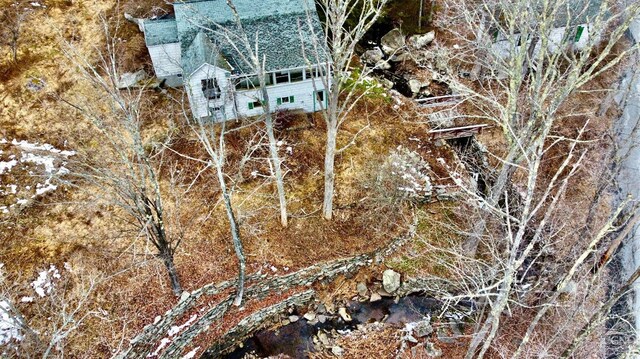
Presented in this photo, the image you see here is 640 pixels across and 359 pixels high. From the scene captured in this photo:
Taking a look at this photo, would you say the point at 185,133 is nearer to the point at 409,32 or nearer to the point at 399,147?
the point at 399,147

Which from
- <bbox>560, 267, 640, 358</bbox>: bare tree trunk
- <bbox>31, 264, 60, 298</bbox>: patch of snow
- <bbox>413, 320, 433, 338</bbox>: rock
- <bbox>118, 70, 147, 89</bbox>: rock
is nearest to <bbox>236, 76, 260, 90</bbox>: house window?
<bbox>118, 70, 147, 89</bbox>: rock

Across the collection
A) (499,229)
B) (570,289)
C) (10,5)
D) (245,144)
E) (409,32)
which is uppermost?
(10,5)

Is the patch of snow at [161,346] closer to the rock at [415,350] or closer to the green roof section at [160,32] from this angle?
the rock at [415,350]

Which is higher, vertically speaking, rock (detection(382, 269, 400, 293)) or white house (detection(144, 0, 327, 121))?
white house (detection(144, 0, 327, 121))

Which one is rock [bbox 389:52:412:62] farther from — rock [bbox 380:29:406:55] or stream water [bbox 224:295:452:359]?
stream water [bbox 224:295:452:359]

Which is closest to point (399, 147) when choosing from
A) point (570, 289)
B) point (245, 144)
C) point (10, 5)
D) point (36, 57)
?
point (245, 144)

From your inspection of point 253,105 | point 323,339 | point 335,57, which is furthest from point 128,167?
point 323,339
